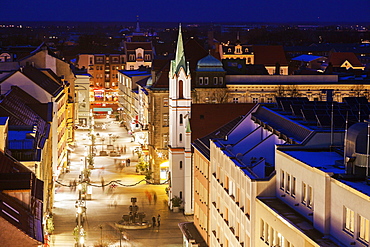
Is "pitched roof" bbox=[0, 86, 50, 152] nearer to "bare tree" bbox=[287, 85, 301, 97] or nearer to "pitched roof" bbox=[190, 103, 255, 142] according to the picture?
"pitched roof" bbox=[190, 103, 255, 142]

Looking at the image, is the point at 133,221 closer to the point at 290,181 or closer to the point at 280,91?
the point at 280,91

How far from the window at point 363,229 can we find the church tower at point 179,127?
153 ft

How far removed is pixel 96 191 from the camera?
84250 millimetres

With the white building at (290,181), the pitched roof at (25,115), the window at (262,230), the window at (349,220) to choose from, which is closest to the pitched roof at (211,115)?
the pitched roof at (25,115)

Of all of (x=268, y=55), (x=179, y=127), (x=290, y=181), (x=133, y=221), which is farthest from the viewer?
(x=268, y=55)

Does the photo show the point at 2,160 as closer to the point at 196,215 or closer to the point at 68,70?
the point at 196,215

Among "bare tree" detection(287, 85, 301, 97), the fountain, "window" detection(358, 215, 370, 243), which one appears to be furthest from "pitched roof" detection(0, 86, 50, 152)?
"window" detection(358, 215, 370, 243)

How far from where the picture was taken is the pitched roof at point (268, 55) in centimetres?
15085

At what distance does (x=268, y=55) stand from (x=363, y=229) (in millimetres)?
126819

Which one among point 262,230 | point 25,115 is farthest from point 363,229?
point 25,115

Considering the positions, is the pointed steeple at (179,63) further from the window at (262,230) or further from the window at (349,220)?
the window at (349,220)

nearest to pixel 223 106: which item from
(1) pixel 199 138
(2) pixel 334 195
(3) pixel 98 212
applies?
(1) pixel 199 138

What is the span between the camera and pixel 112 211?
74.1m

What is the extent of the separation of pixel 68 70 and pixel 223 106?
49.5 meters
